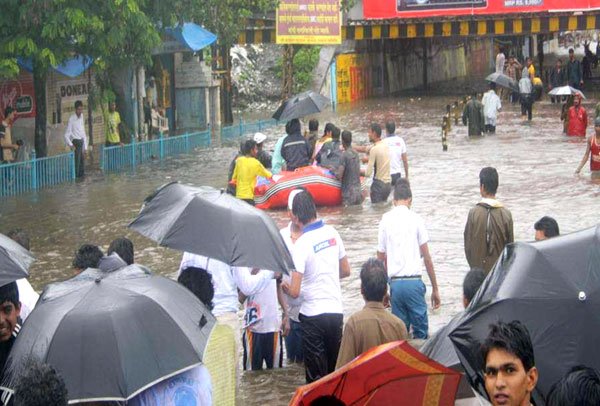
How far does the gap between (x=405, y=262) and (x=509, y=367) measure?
183 inches

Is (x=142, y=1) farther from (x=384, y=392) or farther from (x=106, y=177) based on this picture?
(x=384, y=392)

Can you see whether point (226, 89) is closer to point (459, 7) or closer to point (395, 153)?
point (459, 7)

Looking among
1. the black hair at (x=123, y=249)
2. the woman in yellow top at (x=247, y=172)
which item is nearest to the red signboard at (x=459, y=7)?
the woman in yellow top at (x=247, y=172)

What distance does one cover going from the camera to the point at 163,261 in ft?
47.7

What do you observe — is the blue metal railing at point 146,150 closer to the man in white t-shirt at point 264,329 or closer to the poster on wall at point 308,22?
the poster on wall at point 308,22

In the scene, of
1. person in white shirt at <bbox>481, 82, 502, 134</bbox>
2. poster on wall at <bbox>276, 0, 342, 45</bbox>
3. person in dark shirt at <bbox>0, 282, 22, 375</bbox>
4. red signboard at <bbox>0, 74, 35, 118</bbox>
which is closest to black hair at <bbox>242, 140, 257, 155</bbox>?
person in dark shirt at <bbox>0, 282, 22, 375</bbox>

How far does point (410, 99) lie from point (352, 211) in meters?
26.3

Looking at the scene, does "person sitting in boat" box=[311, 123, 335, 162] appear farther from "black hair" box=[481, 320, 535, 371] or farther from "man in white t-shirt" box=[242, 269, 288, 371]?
"black hair" box=[481, 320, 535, 371]

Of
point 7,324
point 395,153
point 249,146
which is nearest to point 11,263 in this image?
point 7,324

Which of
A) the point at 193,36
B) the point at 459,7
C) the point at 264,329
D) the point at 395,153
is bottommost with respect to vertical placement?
the point at 264,329

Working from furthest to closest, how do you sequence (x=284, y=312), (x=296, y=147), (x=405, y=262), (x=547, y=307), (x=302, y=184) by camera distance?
(x=296, y=147) → (x=302, y=184) → (x=405, y=262) → (x=284, y=312) → (x=547, y=307)

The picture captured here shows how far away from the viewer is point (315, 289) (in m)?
8.42

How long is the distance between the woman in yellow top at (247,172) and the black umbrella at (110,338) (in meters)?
8.96

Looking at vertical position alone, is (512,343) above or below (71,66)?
below
